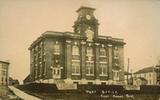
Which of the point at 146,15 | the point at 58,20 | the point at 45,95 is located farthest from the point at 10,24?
the point at 146,15

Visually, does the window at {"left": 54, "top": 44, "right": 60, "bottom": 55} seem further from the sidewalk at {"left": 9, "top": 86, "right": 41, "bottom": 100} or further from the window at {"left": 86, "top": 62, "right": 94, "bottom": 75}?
the sidewalk at {"left": 9, "top": 86, "right": 41, "bottom": 100}

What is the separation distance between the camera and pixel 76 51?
15.1ft

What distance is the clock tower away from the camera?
15.1 ft

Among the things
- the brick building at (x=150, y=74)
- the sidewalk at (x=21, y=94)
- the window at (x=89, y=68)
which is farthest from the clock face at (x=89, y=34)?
the sidewalk at (x=21, y=94)

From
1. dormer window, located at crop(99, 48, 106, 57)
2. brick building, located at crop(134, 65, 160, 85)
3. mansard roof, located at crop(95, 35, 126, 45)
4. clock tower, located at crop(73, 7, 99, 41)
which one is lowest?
brick building, located at crop(134, 65, 160, 85)

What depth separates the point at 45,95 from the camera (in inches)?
175

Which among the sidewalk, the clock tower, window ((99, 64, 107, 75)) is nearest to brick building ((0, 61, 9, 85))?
the sidewalk

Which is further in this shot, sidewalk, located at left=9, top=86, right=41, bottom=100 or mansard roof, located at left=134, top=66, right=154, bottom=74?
mansard roof, located at left=134, top=66, right=154, bottom=74

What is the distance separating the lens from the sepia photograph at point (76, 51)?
174 inches

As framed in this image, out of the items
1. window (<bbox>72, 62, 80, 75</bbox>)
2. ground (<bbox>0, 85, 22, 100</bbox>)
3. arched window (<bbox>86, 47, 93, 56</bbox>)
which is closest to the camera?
ground (<bbox>0, 85, 22, 100</bbox>)

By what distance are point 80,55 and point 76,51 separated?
8cm

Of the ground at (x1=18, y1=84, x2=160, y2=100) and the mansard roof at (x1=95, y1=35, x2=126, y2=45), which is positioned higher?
the mansard roof at (x1=95, y1=35, x2=126, y2=45)

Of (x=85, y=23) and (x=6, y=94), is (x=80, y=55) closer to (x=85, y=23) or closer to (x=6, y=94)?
(x=85, y=23)

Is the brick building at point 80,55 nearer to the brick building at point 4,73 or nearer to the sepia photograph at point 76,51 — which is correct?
the sepia photograph at point 76,51
